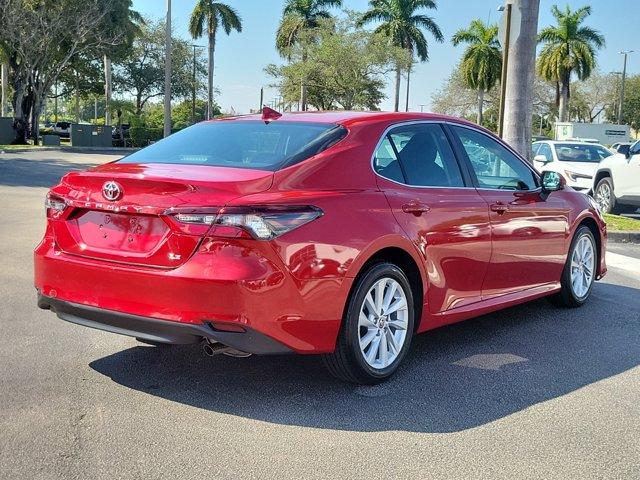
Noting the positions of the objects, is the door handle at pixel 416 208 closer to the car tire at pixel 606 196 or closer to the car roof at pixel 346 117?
the car roof at pixel 346 117

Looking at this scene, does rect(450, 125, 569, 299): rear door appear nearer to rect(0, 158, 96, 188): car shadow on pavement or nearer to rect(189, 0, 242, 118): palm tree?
rect(0, 158, 96, 188): car shadow on pavement

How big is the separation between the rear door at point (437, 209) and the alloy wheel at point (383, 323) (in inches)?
11.6

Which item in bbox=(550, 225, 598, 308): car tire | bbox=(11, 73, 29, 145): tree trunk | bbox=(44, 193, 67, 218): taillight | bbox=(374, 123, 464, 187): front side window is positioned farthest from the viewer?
bbox=(11, 73, 29, 145): tree trunk

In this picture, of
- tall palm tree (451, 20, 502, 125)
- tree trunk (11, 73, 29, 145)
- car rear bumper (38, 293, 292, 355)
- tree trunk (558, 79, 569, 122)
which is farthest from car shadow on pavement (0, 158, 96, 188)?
tree trunk (558, 79, 569, 122)

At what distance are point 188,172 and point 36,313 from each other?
2.54 m

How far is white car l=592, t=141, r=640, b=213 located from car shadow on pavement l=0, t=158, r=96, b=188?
12.2m

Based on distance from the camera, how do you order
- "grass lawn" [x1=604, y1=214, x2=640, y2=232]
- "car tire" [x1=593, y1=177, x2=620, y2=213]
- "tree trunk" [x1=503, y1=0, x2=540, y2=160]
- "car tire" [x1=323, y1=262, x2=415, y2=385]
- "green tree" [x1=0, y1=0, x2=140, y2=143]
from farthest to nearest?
"green tree" [x1=0, y1=0, x2=140, y2=143] → "car tire" [x1=593, y1=177, x2=620, y2=213] → "tree trunk" [x1=503, y1=0, x2=540, y2=160] → "grass lawn" [x1=604, y1=214, x2=640, y2=232] → "car tire" [x1=323, y1=262, x2=415, y2=385]

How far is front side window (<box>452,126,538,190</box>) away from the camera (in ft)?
17.8

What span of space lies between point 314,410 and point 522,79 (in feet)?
32.0

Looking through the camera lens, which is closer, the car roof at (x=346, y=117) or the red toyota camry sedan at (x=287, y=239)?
the red toyota camry sedan at (x=287, y=239)

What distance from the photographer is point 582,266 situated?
6.66 metres

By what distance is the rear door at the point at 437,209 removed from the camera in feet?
14.9

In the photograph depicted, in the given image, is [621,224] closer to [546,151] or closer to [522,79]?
[522,79]

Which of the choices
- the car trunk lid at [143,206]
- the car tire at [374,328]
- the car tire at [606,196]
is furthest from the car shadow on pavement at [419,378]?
the car tire at [606,196]
